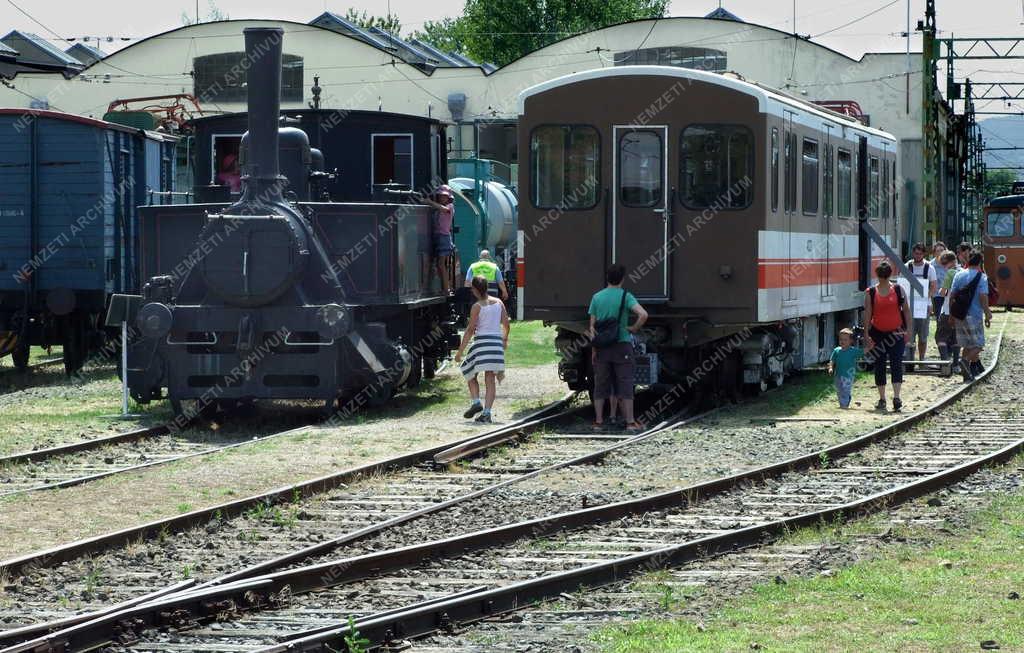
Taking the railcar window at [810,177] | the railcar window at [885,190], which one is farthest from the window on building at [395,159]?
the railcar window at [885,190]

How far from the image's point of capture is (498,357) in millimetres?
15961

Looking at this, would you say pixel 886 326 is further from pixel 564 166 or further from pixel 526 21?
pixel 526 21

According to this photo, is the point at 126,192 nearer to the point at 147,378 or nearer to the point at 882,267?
the point at 147,378

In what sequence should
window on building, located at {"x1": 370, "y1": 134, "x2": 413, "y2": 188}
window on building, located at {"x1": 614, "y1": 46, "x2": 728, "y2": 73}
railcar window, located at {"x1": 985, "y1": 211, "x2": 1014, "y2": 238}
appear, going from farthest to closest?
1. window on building, located at {"x1": 614, "y1": 46, "x2": 728, "y2": 73}
2. railcar window, located at {"x1": 985, "y1": 211, "x2": 1014, "y2": 238}
3. window on building, located at {"x1": 370, "y1": 134, "x2": 413, "y2": 188}

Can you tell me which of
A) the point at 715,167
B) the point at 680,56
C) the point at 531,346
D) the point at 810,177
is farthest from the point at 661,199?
the point at 680,56

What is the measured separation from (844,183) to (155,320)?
347 inches

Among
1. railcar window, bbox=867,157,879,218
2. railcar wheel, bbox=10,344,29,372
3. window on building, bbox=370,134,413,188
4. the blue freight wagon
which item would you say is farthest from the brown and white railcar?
railcar wheel, bbox=10,344,29,372

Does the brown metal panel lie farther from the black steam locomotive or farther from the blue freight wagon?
the blue freight wagon

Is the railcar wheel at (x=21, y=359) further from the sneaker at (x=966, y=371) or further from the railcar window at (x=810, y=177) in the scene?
the sneaker at (x=966, y=371)

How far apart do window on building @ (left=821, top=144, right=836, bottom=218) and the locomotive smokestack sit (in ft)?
21.2

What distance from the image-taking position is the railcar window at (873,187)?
20.8 m

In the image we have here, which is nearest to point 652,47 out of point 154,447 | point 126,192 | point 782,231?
point 126,192

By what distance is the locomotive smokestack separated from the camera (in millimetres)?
15508

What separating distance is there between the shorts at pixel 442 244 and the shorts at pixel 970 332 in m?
6.33
